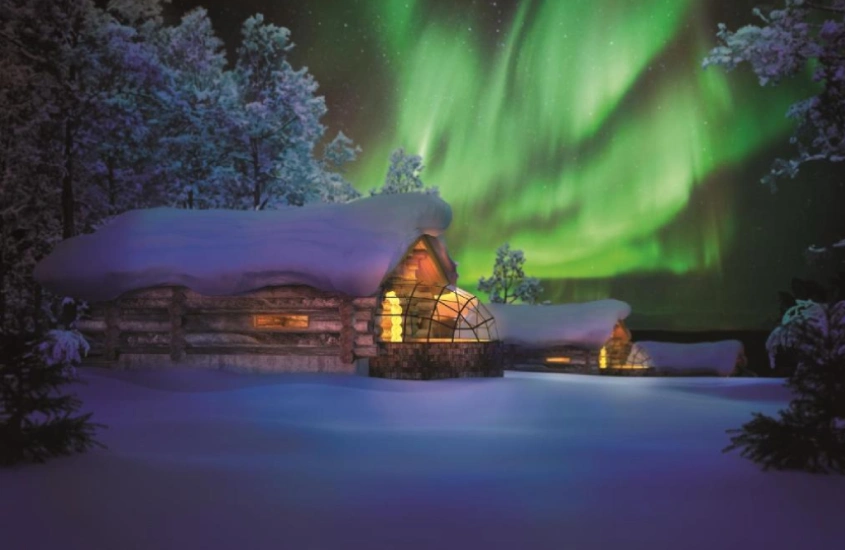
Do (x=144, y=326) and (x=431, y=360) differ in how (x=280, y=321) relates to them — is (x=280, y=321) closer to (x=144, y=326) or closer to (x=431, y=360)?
(x=144, y=326)

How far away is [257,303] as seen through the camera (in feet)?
63.5

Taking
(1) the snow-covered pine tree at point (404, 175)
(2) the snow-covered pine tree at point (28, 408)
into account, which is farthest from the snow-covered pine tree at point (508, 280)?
(2) the snow-covered pine tree at point (28, 408)

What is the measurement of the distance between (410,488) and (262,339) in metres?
12.8

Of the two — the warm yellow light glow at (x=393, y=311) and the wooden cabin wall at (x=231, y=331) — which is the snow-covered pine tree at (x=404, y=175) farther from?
the wooden cabin wall at (x=231, y=331)

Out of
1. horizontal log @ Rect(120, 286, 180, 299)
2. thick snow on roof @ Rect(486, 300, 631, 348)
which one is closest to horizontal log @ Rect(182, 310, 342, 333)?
horizontal log @ Rect(120, 286, 180, 299)

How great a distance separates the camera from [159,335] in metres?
19.9

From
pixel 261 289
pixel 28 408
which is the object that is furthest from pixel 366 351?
pixel 28 408

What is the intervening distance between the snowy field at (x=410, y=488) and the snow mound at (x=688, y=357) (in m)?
38.0

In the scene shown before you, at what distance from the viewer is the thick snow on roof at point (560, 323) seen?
3866cm

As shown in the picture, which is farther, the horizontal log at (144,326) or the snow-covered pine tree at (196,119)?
the snow-covered pine tree at (196,119)

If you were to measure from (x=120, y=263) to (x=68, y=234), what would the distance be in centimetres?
364

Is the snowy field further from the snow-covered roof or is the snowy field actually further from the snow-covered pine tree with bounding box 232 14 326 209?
the snow-covered pine tree with bounding box 232 14 326 209

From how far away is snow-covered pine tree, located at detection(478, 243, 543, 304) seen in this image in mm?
52188

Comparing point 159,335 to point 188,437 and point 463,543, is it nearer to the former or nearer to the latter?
point 188,437
